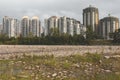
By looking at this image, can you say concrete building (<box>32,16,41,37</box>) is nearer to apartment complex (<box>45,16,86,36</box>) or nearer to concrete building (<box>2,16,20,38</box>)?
apartment complex (<box>45,16,86,36</box>)

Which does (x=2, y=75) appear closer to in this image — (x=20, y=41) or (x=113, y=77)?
(x=113, y=77)

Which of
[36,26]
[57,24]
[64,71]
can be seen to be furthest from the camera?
[36,26]

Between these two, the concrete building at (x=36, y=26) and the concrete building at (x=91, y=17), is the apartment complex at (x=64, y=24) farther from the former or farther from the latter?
the concrete building at (x=36, y=26)

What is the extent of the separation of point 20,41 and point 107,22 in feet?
165

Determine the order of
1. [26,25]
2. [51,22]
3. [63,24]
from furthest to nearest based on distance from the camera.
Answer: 1. [26,25]
2. [51,22]
3. [63,24]

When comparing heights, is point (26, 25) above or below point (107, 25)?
above

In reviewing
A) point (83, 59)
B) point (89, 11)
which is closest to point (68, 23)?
point (89, 11)

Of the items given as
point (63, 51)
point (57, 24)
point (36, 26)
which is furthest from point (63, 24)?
point (63, 51)

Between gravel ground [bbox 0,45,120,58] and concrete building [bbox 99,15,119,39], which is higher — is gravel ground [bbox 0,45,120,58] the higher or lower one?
the lower one

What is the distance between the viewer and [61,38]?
75.1 m

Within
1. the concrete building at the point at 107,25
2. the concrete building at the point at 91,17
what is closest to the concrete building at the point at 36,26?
the concrete building at the point at 91,17

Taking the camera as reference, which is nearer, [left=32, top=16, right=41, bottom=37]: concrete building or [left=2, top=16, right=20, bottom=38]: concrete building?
[left=32, top=16, right=41, bottom=37]: concrete building

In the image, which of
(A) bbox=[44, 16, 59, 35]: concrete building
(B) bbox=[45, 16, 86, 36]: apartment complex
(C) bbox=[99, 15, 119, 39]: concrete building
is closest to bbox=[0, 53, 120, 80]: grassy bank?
(B) bbox=[45, 16, 86, 36]: apartment complex

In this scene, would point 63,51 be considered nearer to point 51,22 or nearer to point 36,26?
point 51,22
